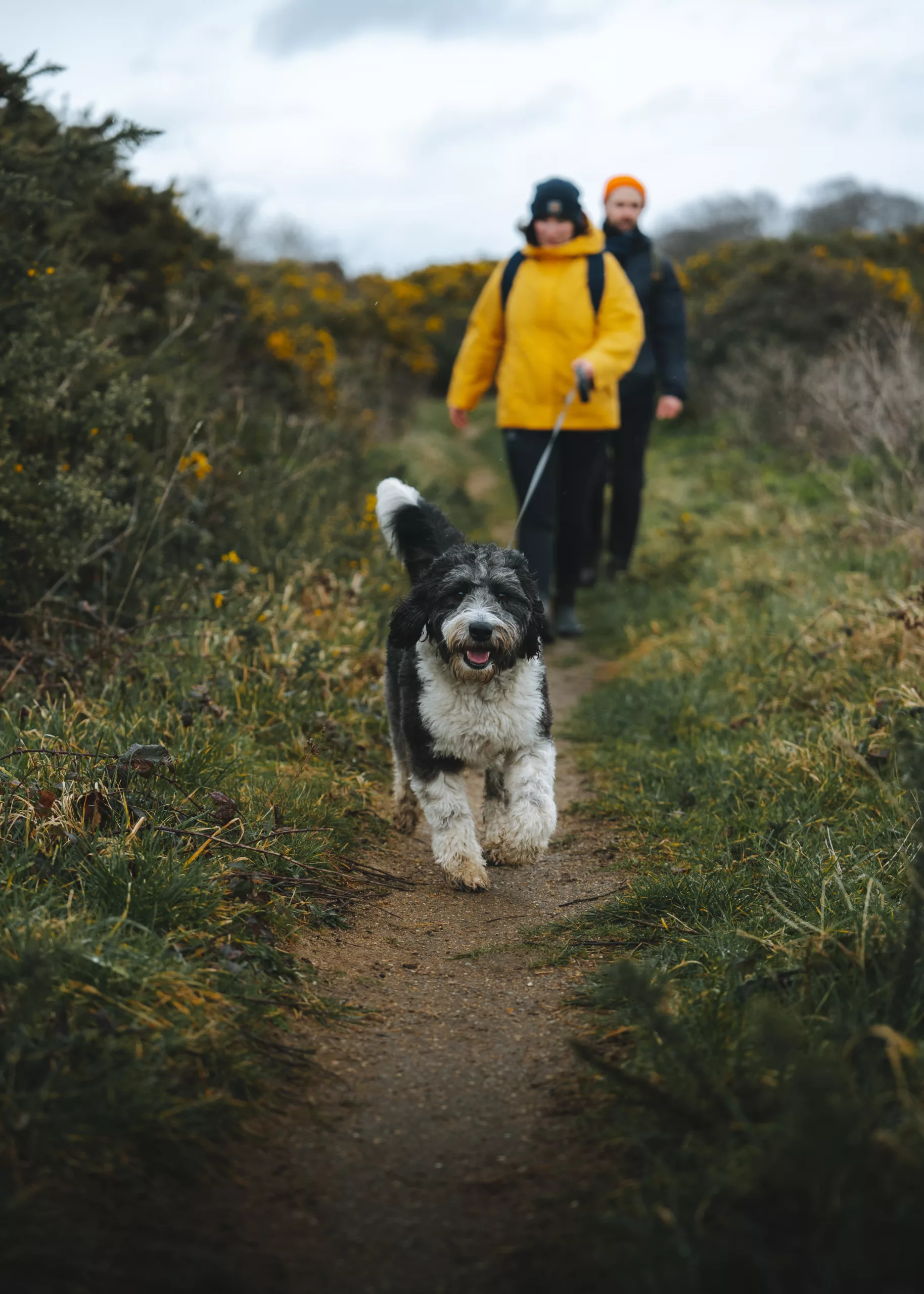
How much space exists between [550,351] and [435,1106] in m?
4.92

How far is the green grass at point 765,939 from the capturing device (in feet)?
6.07

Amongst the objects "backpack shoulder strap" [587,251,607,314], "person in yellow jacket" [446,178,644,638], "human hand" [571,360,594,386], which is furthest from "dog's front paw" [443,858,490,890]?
"backpack shoulder strap" [587,251,607,314]

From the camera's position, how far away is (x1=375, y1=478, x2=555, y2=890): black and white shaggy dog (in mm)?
4066

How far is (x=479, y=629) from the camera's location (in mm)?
3934

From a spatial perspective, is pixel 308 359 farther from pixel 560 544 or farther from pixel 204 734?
pixel 204 734

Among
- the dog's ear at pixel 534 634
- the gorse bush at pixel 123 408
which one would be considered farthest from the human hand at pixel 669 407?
the dog's ear at pixel 534 634

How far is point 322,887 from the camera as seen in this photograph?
3822mm

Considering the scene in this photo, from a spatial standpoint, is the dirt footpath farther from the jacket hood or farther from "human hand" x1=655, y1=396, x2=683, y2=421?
"human hand" x1=655, y1=396, x2=683, y2=421

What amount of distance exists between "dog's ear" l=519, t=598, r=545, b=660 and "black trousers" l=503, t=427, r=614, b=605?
2.35m

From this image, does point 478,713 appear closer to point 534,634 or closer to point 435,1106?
point 534,634

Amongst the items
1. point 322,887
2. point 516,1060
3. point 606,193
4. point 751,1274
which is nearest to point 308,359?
point 606,193

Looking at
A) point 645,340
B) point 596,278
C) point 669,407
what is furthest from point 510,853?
point 645,340

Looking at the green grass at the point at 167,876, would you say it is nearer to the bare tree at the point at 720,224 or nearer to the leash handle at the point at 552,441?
the leash handle at the point at 552,441

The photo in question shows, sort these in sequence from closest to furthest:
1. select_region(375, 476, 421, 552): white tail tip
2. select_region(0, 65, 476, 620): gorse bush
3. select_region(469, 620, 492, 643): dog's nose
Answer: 1. select_region(469, 620, 492, 643): dog's nose
2. select_region(375, 476, 421, 552): white tail tip
3. select_region(0, 65, 476, 620): gorse bush
